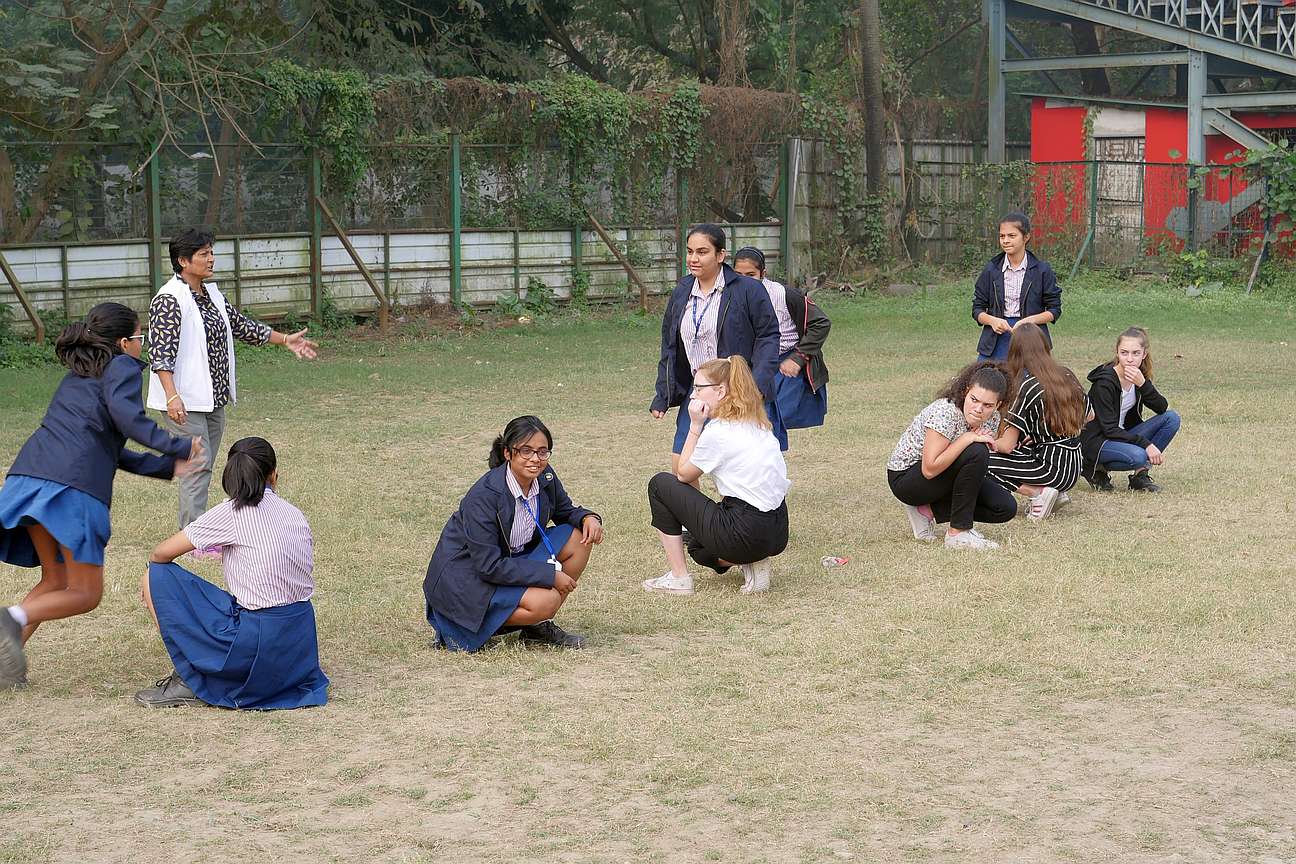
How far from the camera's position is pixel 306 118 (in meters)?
18.5

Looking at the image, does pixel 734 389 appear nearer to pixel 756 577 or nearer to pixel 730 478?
pixel 730 478

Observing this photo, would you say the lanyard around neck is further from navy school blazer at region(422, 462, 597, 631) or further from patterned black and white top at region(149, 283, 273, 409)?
patterned black and white top at region(149, 283, 273, 409)

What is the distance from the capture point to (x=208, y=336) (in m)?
7.37

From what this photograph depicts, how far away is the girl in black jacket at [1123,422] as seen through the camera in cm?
885

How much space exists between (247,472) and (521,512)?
115 centimetres

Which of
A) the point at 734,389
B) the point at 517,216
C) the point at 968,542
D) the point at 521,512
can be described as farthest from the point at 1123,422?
the point at 517,216

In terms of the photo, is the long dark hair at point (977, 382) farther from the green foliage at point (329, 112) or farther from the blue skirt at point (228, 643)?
the green foliage at point (329, 112)

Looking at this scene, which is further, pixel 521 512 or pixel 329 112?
pixel 329 112

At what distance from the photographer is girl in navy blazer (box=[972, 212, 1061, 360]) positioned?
9477mm

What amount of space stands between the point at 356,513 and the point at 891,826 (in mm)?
4967

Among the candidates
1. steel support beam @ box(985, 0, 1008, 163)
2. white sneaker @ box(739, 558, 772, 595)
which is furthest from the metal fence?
white sneaker @ box(739, 558, 772, 595)

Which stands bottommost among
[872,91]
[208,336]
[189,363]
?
[189,363]

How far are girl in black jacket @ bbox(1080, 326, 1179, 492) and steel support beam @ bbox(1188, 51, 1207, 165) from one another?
1593 centimetres

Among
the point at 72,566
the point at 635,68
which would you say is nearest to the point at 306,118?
the point at 635,68
